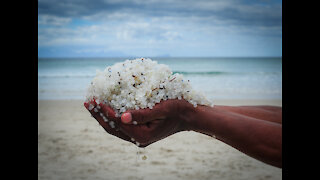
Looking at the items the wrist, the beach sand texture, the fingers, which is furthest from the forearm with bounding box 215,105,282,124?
Result: the beach sand texture

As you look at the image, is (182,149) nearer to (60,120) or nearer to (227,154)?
(227,154)

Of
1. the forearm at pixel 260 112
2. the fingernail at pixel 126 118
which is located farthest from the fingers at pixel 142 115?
the forearm at pixel 260 112

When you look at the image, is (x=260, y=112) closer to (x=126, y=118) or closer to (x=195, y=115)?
(x=195, y=115)

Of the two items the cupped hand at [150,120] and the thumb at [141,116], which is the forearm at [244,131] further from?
the thumb at [141,116]

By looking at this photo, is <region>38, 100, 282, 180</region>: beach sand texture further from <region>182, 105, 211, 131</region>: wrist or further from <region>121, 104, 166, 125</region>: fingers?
<region>121, 104, 166, 125</region>: fingers

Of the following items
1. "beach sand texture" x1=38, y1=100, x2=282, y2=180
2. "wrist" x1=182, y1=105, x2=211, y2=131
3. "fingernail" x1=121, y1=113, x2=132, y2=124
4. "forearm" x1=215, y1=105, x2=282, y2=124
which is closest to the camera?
"fingernail" x1=121, y1=113, x2=132, y2=124

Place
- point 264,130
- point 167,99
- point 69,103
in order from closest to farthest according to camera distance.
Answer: point 264,130 < point 167,99 < point 69,103

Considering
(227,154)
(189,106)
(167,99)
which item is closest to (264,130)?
(189,106)

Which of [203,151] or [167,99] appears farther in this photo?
[203,151]
